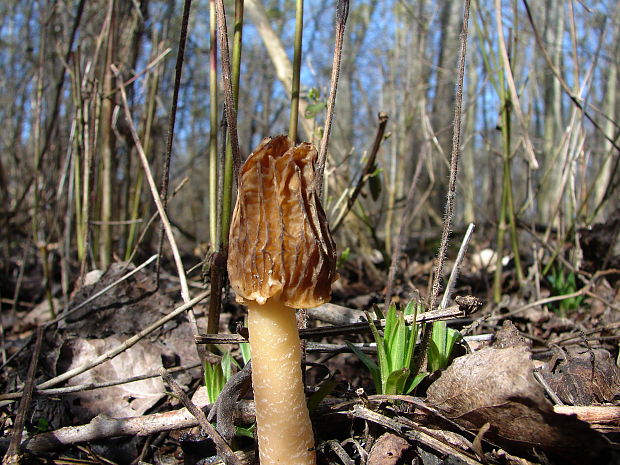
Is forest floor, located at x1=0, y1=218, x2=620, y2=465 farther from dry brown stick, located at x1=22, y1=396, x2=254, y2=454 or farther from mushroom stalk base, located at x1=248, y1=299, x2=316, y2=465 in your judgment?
mushroom stalk base, located at x1=248, y1=299, x2=316, y2=465

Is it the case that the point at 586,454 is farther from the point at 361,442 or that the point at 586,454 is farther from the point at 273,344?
the point at 273,344

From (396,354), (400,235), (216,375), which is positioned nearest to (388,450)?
(396,354)

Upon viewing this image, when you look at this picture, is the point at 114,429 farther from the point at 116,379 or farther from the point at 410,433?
the point at 410,433

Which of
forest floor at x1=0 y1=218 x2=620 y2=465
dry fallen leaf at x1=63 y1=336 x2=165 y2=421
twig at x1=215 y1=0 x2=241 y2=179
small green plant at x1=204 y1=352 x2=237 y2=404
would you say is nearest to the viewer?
forest floor at x1=0 y1=218 x2=620 y2=465

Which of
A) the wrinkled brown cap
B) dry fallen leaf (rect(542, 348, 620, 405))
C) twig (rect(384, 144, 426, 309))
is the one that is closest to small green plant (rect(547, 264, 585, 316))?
dry fallen leaf (rect(542, 348, 620, 405))

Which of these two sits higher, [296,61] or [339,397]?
[296,61]

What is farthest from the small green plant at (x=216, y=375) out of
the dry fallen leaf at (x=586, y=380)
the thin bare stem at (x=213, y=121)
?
the dry fallen leaf at (x=586, y=380)
